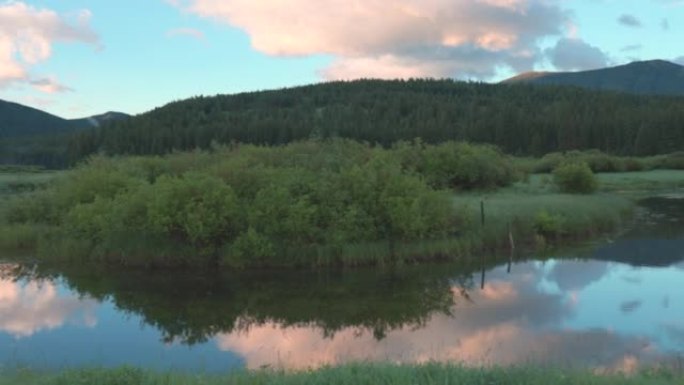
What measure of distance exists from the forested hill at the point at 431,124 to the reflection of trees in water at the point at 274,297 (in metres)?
104

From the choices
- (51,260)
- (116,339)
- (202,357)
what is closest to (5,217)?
(51,260)

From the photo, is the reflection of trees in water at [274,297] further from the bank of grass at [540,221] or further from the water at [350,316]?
the bank of grass at [540,221]

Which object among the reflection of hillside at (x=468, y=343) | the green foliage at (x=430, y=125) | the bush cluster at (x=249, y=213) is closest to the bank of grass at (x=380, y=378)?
the reflection of hillside at (x=468, y=343)

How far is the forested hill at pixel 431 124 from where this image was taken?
13650cm

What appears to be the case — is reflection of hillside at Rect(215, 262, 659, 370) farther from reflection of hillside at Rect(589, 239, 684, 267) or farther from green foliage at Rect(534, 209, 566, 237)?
green foliage at Rect(534, 209, 566, 237)

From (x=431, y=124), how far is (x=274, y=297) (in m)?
141

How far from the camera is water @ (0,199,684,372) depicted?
1573 cm

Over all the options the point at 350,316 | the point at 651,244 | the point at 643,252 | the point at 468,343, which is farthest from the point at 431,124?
the point at 468,343

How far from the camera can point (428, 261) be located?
2706cm

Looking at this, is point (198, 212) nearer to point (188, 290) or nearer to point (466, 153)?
point (188, 290)

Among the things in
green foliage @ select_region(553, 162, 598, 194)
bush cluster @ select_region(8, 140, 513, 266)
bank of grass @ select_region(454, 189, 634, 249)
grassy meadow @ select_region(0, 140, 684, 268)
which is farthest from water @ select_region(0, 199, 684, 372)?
green foliage @ select_region(553, 162, 598, 194)

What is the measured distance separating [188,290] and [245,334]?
18.2 feet

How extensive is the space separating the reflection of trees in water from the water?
65 millimetres

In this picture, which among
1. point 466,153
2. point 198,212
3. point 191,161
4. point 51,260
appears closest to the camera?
point 198,212
